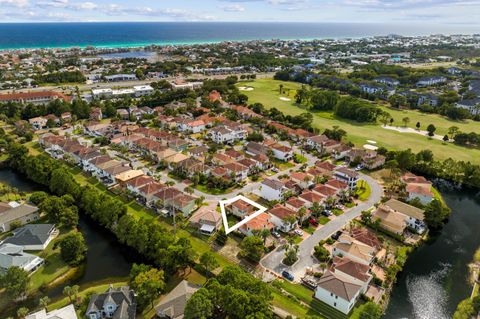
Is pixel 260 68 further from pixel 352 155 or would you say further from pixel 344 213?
pixel 344 213

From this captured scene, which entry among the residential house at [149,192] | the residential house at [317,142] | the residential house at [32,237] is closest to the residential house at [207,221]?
the residential house at [149,192]

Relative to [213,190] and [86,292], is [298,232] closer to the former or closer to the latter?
[213,190]

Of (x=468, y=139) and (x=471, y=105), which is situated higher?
(x=471, y=105)

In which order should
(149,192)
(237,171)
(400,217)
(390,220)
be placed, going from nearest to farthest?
(390,220), (400,217), (149,192), (237,171)

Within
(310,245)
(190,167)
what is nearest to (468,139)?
(310,245)

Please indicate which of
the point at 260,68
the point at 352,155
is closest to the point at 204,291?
the point at 352,155

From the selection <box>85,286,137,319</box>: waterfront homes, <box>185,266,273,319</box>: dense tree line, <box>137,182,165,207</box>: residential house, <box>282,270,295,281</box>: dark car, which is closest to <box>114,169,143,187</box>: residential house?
<box>137,182,165,207</box>: residential house
